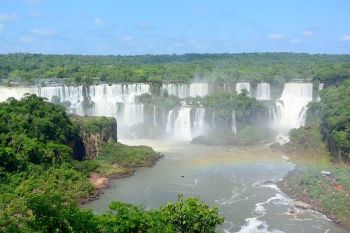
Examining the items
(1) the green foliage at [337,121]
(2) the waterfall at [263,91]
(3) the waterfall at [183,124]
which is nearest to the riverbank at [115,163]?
(3) the waterfall at [183,124]

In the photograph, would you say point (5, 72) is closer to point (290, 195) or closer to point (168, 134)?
point (168, 134)

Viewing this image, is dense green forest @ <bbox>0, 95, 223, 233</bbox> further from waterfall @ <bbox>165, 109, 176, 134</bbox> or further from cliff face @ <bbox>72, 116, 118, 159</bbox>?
waterfall @ <bbox>165, 109, 176, 134</bbox>

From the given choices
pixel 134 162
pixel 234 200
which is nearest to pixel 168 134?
pixel 134 162

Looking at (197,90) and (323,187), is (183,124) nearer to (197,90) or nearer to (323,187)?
(197,90)

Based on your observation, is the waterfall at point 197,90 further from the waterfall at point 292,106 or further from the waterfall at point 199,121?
the waterfall at point 292,106

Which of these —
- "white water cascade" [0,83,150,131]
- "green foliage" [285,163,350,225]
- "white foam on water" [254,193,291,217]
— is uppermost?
"white water cascade" [0,83,150,131]

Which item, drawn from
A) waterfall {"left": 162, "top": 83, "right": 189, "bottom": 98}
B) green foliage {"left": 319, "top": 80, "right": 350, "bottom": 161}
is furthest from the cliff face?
waterfall {"left": 162, "top": 83, "right": 189, "bottom": 98}
